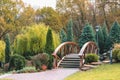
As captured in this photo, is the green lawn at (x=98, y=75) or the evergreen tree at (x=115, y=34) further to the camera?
the evergreen tree at (x=115, y=34)

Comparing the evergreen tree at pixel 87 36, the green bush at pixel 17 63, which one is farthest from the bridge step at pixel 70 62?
the evergreen tree at pixel 87 36

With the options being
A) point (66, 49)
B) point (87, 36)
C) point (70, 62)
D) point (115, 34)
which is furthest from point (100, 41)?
point (70, 62)

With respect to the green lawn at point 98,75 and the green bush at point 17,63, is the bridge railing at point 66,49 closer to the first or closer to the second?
the green bush at point 17,63

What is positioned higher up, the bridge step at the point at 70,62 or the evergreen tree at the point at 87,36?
the evergreen tree at the point at 87,36

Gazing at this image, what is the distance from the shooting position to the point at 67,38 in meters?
30.0

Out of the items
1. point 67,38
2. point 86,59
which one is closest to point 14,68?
point 86,59

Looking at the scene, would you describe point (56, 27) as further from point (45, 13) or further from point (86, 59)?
point (86, 59)

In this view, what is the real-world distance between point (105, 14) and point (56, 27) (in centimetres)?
755

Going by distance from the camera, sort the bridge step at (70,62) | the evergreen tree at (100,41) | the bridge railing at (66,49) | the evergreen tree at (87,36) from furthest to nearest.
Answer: the evergreen tree at (100,41), the evergreen tree at (87,36), the bridge railing at (66,49), the bridge step at (70,62)

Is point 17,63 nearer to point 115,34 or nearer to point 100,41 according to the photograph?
point 100,41

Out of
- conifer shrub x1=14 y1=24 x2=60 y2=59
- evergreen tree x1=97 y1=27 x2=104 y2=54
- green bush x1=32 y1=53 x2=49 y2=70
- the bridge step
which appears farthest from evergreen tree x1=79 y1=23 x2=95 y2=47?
green bush x1=32 y1=53 x2=49 y2=70

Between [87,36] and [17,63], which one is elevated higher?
[87,36]

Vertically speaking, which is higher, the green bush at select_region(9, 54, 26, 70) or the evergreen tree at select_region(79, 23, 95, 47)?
the evergreen tree at select_region(79, 23, 95, 47)

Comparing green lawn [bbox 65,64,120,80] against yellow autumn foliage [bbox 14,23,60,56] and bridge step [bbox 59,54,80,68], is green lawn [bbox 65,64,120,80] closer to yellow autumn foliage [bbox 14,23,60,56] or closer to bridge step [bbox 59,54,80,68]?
bridge step [bbox 59,54,80,68]
